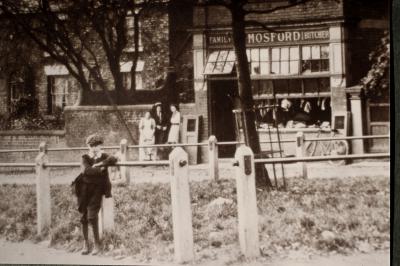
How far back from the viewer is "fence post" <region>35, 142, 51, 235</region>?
2902 mm

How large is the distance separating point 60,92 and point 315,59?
1546mm

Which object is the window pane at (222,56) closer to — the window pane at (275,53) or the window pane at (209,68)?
the window pane at (209,68)

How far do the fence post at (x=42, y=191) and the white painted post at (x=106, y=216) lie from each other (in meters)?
0.36

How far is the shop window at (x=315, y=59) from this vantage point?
2850 millimetres

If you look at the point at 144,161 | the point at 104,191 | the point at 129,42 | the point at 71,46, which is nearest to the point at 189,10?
the point at 129,42

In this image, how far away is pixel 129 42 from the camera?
9.36ft

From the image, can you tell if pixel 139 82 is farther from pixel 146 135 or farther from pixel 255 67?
pixel 255 67

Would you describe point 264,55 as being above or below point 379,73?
above

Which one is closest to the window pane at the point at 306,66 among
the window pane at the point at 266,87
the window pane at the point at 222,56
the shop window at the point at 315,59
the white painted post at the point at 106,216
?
the shop window at the point at 315,59

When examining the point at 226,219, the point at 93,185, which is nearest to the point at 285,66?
the point at 226,219

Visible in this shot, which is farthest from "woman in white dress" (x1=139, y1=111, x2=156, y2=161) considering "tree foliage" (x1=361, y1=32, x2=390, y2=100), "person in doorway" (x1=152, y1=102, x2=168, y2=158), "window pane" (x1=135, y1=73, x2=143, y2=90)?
"tree foliage" (x1=361, y1=32, x2=390, y2=100)

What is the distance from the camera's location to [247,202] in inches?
101

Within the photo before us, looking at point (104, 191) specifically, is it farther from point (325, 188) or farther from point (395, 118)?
point (395, 118)

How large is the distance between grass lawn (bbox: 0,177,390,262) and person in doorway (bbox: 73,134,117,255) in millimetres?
59
